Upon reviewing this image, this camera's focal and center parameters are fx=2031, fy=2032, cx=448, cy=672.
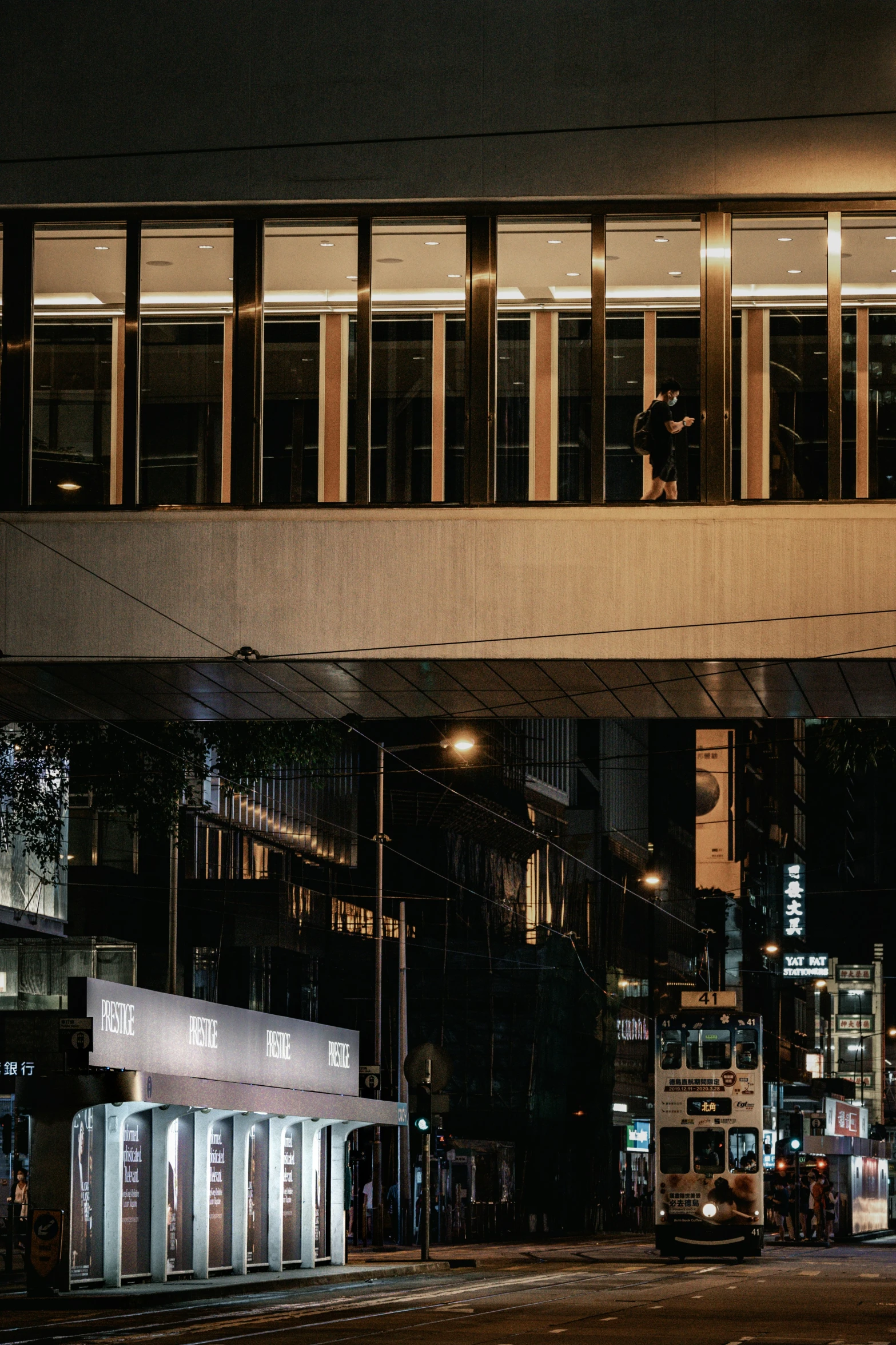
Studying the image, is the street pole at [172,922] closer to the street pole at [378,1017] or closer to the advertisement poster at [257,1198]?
the street pole at [378,1017]

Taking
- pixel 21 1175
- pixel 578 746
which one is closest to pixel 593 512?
pixel 21 1175

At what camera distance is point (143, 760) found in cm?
3112

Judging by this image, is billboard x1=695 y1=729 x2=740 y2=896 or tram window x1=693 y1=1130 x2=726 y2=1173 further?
billboard x1=695 y1=729 x2=740 y2=896

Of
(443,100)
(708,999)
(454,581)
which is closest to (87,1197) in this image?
(454,581)

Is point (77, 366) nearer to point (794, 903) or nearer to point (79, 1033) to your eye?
point (79, 1033)

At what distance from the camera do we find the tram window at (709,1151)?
1580 inches

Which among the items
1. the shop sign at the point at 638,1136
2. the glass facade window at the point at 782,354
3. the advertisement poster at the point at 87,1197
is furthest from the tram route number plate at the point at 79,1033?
the shop sign at the point at 638,1136

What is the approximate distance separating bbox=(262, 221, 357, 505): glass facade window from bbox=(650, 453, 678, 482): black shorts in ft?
9.63

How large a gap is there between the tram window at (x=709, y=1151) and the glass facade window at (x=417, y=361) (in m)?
23.8

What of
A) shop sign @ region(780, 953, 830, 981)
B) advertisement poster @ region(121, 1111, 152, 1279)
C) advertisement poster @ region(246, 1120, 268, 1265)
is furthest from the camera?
shop sign @ region(780, 953, 830, 981)

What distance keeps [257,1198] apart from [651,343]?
57.4 ft

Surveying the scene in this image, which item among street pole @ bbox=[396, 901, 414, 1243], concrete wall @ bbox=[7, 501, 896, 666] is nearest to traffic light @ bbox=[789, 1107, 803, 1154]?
street pole @ bbox=[396, 901, 414, 1243]

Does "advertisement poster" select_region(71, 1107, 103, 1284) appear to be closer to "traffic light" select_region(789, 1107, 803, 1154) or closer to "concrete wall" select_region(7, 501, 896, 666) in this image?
"concrete wall" select_region(7, 501, 896, 666)

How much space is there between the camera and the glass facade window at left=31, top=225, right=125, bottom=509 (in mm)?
20125
